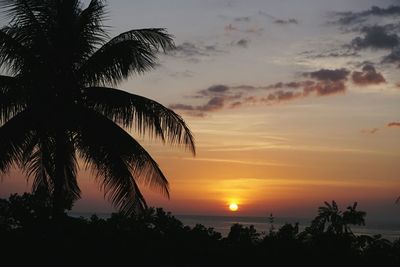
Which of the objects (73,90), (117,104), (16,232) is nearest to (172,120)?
(117,104)

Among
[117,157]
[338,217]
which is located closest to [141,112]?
[117,157]

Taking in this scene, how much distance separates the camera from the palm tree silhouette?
14000 mm

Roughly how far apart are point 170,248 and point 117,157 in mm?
6106

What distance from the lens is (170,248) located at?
323 inches

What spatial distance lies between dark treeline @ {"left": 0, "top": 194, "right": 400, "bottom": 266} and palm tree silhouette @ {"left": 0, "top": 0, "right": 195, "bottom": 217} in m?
5.02

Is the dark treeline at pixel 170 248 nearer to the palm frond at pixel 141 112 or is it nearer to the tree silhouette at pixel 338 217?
the palm frond at pixel 141 112

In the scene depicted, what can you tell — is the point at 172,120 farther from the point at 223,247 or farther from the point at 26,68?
the point at 223,247

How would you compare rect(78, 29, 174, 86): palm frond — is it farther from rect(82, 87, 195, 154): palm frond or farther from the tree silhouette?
the tree silhouette

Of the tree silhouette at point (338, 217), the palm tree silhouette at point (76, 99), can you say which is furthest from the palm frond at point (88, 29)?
the tree silhouette at point (338, 217)

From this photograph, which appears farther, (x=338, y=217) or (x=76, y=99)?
(x=338, y=217)

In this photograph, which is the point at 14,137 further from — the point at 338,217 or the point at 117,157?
the point at 338,217

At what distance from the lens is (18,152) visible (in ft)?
45.5

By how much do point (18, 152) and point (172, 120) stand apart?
3994mm

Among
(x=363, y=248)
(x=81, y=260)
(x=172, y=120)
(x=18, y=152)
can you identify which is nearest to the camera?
(x=81, y=260)
